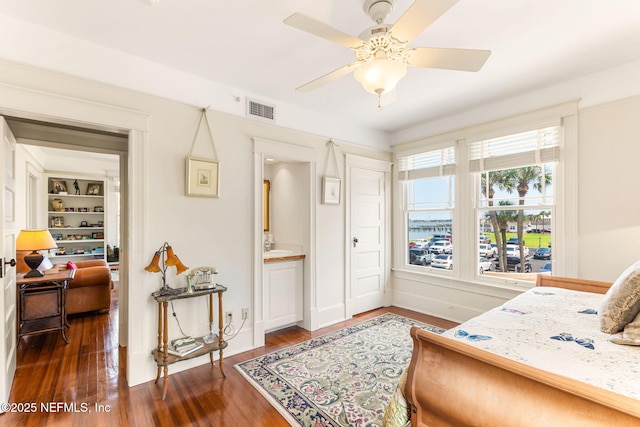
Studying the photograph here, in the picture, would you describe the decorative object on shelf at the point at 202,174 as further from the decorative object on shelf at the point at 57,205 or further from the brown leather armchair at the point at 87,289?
the decorative object on shelf at the point at 57,205

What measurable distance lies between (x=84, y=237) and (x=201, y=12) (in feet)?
21.5

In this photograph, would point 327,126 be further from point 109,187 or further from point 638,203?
point 109,187

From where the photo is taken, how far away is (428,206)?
4188 mm

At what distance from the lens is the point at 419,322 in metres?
3.76

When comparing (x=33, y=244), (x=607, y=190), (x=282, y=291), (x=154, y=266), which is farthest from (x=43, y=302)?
(x=607, y=190)

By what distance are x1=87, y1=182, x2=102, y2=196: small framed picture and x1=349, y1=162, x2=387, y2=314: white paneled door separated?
590 centimetres

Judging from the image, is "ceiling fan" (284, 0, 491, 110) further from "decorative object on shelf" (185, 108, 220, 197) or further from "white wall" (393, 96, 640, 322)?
"white wall" (393, 96, 640, 322)

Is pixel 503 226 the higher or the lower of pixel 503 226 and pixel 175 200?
the lower

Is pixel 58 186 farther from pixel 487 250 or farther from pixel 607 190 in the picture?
pixel 607 190

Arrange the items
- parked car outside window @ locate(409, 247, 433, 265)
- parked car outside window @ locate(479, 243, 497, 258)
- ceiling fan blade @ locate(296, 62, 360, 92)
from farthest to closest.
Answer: parked car outside window @ locate(409, 247, 433, 265), parked car outside window @ locate(479, 243, 497, 258), ceiling fan blade @ locate(296, 62, 360, 92)

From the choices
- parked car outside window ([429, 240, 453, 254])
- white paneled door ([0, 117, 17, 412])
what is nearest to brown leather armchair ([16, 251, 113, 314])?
white paneled door ([0, 117, 17, 412])

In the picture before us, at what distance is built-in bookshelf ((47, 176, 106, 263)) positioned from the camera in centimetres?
610

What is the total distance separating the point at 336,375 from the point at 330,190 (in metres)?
2.07

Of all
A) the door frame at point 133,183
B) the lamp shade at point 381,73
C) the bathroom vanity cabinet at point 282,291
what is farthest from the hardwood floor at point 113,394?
the lamp shade at point 381,73
